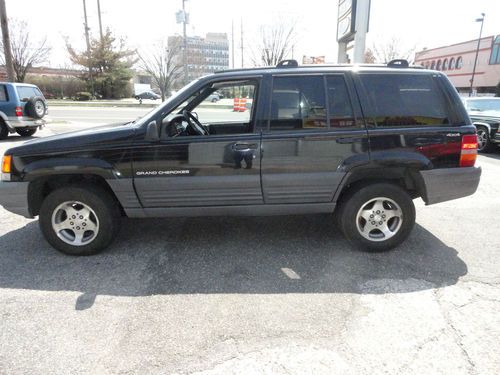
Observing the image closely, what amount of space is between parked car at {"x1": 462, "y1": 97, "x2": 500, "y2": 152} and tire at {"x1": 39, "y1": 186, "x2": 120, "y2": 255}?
9.91m

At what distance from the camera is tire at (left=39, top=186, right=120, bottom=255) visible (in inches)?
142

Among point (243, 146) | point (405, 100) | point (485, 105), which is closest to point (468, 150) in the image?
point (405, 100)

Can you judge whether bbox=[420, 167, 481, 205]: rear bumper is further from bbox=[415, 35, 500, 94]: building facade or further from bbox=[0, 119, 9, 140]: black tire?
bbox=[415, 35, 500, 94]: building facade

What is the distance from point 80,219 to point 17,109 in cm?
973

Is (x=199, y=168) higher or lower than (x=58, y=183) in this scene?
higher

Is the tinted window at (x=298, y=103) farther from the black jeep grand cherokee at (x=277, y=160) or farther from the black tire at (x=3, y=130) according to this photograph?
the black tire at (x=3, y=130)

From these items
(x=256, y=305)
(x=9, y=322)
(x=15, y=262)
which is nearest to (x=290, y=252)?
(x=256, y=305)

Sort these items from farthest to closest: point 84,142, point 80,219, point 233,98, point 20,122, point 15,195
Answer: point 20,122, point 233,98, point 80,219, point 15,195, point 84,142

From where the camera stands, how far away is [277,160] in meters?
3.54

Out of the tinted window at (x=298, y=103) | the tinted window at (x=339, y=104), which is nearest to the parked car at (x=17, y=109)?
the tinted window at (x=298, y=103)

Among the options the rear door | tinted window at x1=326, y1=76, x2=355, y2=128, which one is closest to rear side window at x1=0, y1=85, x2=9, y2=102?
the rear door

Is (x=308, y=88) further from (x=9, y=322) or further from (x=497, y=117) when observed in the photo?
(x=497, y=117)

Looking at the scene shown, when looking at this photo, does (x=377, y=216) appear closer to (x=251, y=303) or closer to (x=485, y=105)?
(x=251, y=303)

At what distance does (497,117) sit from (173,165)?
1040 cm
